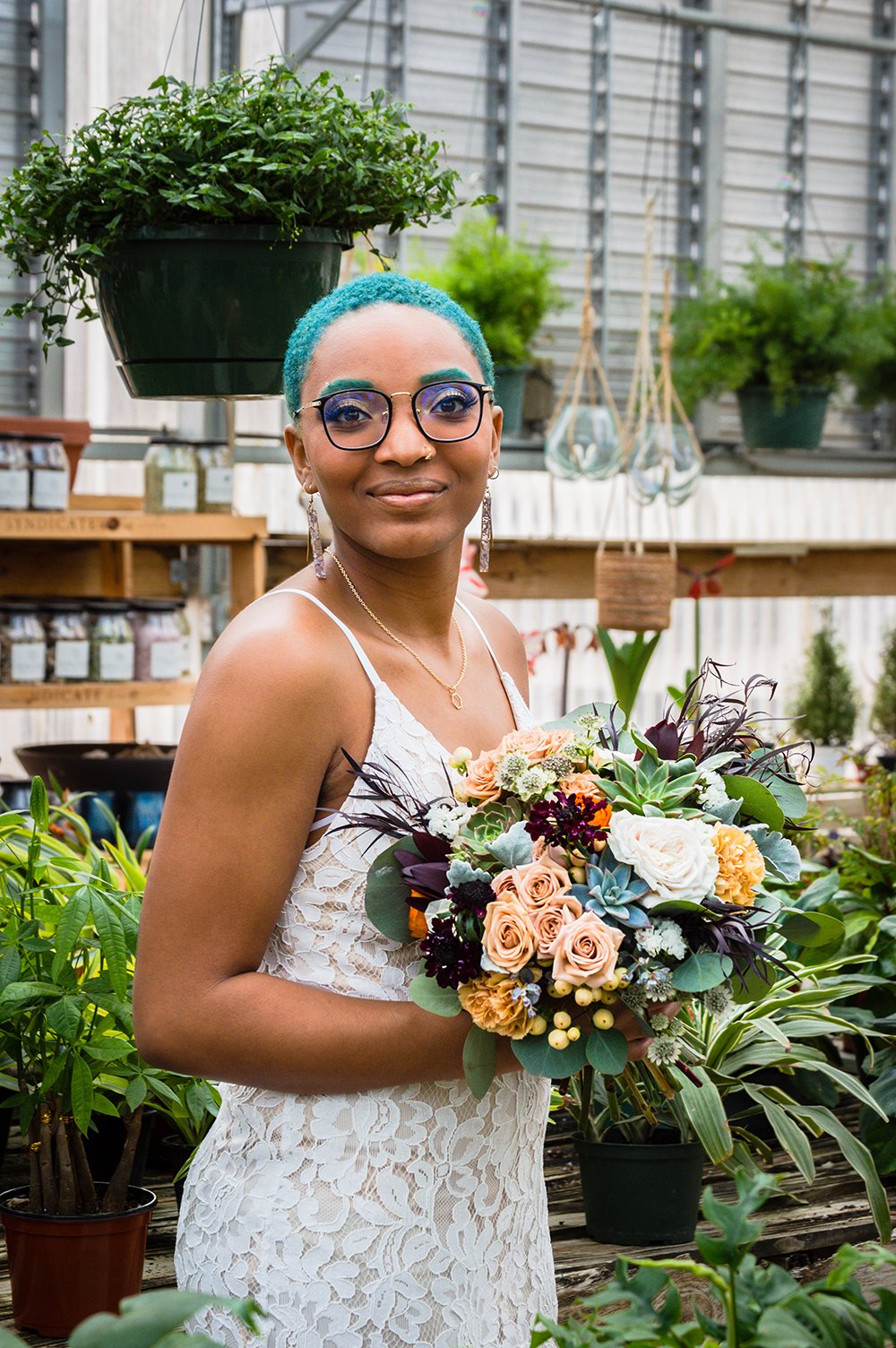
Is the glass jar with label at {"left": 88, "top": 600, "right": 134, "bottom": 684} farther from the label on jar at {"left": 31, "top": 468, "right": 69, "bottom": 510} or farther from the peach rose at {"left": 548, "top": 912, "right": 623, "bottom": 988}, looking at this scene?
the peach rose at {"left": 548, "top": 912, "right": 623, "bottom": 988}

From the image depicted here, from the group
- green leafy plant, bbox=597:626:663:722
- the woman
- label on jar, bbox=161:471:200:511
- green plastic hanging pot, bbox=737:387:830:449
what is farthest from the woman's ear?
green plastic hanging pot, bbox=737:387:830:449

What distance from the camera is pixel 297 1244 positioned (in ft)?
3.29

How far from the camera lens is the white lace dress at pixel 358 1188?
3.29ft

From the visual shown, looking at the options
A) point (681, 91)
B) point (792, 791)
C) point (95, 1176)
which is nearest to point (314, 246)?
point (792, 791)

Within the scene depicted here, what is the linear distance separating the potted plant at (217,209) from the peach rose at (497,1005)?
77 centimetres

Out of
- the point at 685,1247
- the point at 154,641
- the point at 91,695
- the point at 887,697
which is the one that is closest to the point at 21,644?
the point at 91,695

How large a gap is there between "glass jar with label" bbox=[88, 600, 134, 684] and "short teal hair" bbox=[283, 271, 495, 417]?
2.13 meters

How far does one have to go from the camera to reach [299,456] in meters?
1.11

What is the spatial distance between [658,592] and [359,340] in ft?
9.94

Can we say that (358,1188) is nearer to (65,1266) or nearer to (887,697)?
(65,1266)

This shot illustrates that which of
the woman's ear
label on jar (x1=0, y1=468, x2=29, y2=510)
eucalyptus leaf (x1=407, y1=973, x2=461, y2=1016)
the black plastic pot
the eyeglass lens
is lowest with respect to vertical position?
the black plastic pot

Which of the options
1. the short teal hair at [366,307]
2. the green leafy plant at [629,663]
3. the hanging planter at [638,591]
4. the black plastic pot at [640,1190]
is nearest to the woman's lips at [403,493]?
the short teal hair at [366,307]

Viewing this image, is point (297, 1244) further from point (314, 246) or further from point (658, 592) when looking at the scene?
point (658, 592)

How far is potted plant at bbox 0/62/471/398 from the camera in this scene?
1.39 metres
